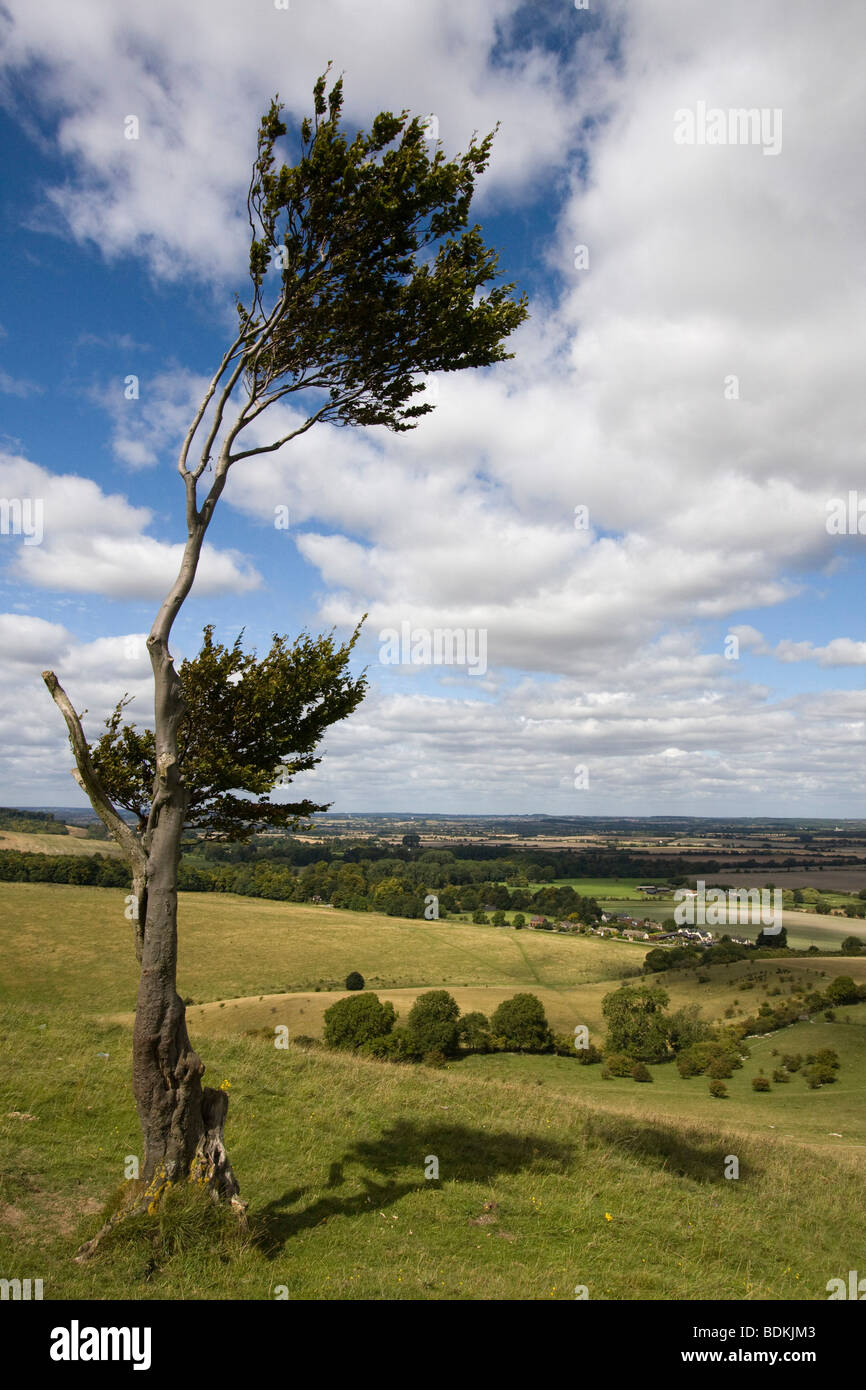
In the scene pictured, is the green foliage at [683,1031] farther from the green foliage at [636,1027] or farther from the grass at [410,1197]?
the grass at [410,1197]

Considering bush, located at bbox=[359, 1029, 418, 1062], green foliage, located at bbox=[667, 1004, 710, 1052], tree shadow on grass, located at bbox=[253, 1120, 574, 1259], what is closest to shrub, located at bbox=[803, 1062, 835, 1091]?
green foliage, located at bbox=[667, 1004, 710, 1052]

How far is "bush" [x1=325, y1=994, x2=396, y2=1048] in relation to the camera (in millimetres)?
44500

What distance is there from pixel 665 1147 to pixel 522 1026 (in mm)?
41520

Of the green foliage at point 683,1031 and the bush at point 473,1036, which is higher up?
the bush at point 473,1036

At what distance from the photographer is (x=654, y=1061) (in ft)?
188

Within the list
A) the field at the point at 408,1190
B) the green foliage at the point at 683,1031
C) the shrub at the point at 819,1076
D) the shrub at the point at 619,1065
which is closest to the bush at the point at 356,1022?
the shrub at the point at 619,1065

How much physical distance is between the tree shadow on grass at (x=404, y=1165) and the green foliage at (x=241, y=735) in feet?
19.1

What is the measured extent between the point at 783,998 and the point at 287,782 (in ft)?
252

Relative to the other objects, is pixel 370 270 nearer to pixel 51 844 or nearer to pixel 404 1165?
pixel 404 1165

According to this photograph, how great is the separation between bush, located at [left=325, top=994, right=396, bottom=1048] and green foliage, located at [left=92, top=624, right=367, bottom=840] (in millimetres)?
37708

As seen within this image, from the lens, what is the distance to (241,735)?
1177 cm

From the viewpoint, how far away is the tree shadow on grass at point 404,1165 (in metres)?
9.91

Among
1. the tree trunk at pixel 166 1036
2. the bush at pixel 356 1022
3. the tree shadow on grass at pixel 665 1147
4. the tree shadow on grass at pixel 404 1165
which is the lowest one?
the bush at pixel 356 1022
